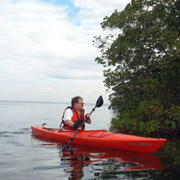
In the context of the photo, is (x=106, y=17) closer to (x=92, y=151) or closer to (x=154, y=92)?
(x=154, y=92)

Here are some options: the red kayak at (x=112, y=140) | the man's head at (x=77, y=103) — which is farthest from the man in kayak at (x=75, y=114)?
the red kayak at (x=112, y=140)

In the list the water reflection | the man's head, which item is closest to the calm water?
the water reflection

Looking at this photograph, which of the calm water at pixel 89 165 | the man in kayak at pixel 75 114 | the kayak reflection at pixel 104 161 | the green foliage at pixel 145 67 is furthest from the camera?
the green foliage at pixel 145 67

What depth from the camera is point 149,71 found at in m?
10.3

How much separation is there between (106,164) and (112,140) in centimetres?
159

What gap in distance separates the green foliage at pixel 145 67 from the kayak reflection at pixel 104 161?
3074 millimetres

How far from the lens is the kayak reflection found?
4.74 meters

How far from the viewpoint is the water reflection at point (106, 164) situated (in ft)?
14.4

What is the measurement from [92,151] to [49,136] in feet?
9.59

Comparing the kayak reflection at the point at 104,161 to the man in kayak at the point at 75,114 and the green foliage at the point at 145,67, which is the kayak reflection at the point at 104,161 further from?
the green foliage at the point at 145,67

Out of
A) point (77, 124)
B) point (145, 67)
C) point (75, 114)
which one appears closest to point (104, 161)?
point (77, 124)

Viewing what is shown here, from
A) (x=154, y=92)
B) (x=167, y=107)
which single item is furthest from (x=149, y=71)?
(x=167, y=107)

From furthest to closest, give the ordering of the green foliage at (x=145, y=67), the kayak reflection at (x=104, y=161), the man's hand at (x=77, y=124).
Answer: the green foliage at (x=145, y=67) < the man's hand at (x=77, y=124) < the kayak reflection at (x=104, y=161)

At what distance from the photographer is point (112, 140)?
22.3ft
